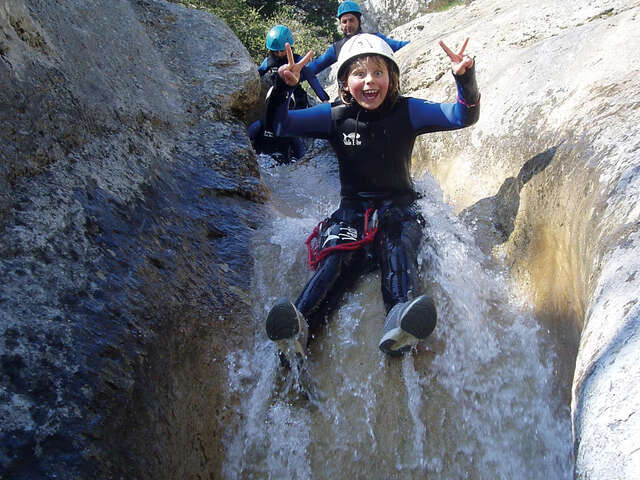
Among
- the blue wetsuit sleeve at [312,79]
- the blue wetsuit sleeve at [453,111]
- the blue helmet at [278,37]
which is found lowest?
the blue wetsuit sleeve at [453,111]

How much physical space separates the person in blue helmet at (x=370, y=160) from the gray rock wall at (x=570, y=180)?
60 cm

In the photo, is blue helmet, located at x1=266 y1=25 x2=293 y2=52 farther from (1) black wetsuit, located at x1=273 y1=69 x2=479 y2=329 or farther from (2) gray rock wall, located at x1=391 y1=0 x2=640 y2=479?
(1) black wetsuit, located at x1=273 y1=69 x2=479 y2=329

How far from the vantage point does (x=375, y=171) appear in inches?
131

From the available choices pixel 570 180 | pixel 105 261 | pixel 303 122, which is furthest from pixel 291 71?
pixel 570 180

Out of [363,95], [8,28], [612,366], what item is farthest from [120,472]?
[363,95]

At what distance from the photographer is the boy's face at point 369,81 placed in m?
3.09

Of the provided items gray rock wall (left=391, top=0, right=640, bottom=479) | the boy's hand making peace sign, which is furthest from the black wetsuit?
gray rock wall (left=391, top=0, right=640, bottom=479)

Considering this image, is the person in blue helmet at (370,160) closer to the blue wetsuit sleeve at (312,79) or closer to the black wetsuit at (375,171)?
the black wetsuit at (375,171)

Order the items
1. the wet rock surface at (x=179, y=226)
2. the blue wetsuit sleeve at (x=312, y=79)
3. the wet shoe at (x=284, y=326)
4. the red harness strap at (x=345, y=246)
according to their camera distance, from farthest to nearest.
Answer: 1. the blue wetsuit sleeve at (x=312, y=79)
2. the red harness strap at (x=345, y=246)
3. the wet shoe at (x=284, y=326)
4. the wet rock surface at (x=179, y=226)

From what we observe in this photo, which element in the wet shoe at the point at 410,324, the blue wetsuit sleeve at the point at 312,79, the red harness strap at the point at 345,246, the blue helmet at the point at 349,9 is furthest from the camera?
the blue helmet at the point at 349,9

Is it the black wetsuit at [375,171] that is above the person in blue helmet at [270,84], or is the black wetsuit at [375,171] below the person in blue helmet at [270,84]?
below

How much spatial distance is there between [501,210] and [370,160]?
0.99 meters

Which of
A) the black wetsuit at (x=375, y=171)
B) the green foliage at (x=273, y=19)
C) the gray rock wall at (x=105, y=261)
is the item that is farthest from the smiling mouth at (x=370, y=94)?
the green foliage at (x=273, y=19)

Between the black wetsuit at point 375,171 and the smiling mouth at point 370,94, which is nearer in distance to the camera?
the black wetsuit at point 375,171
